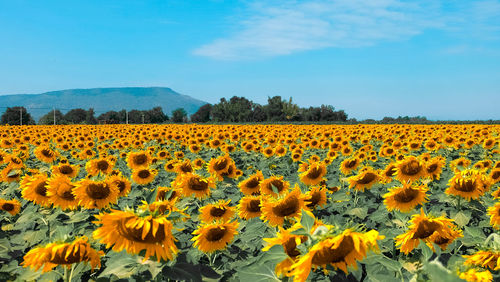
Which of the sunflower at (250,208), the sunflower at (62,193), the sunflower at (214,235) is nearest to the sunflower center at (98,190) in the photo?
the sunflower at (62,193)

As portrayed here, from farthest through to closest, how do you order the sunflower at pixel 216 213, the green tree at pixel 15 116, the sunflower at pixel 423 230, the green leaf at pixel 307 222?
the green tree at pixel 15 116
the sunflower at pixel 216 213
the sunflower at pixel 423 230
the green leaf at pixel 307 222

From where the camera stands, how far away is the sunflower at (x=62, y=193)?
3728 mm

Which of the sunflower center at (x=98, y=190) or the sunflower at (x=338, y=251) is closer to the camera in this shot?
the sunflower at (x=338, y=251)

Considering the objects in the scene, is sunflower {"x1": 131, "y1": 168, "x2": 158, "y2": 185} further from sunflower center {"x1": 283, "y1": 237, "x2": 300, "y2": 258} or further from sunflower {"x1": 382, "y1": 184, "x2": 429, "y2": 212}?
sunflower center {"x1": 283, "y1": 237, "x2": 300, "y2": 258}

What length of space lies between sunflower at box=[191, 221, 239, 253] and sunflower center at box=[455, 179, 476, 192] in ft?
9.32

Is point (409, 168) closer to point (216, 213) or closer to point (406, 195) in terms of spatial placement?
point (406, 195)

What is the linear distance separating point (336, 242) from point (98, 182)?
2815 mm

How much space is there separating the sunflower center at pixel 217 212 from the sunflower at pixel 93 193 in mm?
1028

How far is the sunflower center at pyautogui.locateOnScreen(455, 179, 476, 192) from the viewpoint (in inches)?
167

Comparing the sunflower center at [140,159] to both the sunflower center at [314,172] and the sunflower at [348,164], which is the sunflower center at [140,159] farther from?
the sunflower at [348,164]

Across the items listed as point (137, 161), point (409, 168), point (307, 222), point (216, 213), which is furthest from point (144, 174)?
point (307, 222)

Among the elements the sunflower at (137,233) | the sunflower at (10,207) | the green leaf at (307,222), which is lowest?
the sunflower at (10,207)

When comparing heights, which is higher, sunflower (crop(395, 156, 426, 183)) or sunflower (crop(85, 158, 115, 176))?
sunflower (crop(395, 156, 426, 183))

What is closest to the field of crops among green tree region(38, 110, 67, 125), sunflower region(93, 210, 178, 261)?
sunflower region(93, 210, 178, 261)
